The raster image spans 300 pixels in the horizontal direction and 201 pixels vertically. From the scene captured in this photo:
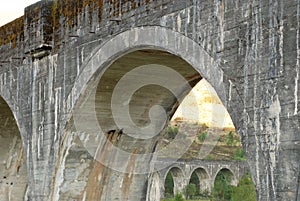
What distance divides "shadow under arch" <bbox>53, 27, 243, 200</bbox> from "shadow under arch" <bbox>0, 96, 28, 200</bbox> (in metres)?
3.50

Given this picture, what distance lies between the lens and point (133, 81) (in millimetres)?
8969

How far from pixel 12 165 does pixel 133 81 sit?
Answer: 511cm

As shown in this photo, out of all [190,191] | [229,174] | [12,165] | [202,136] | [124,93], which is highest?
[202,136]

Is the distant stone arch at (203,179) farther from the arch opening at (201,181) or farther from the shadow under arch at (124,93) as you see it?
the shadow under arch at (124,93)

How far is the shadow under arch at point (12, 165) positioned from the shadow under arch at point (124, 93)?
3501 millimetres

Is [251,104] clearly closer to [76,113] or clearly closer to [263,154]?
[263,154]

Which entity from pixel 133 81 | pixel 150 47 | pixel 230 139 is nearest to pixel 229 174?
pixel 230 139

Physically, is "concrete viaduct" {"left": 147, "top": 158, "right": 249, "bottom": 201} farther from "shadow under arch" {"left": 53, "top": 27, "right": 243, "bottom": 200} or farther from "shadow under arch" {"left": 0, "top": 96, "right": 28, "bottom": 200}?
"shadow under arch" {"left": 53, "top": 27, "right": 243, "bottom": 200}

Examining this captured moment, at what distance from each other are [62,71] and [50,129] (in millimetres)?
826

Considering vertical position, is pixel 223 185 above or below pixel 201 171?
below

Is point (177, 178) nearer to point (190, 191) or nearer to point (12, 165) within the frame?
point (190, 191)

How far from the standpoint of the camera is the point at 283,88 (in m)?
5.65

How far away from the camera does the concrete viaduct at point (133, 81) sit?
18.7 ft

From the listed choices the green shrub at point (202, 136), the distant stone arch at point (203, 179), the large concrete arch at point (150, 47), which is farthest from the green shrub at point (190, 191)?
the large concrete arch at point (150, 47)
